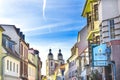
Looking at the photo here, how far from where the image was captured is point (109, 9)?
30.2 m

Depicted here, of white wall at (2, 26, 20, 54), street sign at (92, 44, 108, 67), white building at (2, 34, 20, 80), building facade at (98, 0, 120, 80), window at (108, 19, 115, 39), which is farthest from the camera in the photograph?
white wall at (2, 26, 20, 54)

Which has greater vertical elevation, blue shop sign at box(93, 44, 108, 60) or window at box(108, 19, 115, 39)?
window at box(108, 19, 115, 39)

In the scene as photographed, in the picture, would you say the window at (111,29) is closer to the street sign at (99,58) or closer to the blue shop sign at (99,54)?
the blue shop sign at (99,54)

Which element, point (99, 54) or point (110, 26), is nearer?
point (99, 54)

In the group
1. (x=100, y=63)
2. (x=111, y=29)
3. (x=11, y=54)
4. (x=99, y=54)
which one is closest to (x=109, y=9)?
(x=111, y=29)

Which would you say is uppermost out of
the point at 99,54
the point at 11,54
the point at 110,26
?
the point at 11,54

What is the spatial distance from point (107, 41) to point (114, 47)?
7.23ft

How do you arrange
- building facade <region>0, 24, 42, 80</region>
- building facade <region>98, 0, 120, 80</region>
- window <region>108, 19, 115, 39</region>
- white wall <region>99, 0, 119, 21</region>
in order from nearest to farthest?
building facade <region>98, 0, 120, 80</region> → window <region>108, 19, 115, 39</region> → white wall <region>99, 0, 119, 21</region> → building facade <region>0, 24, 42, 80</region>

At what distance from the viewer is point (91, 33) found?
37312mm

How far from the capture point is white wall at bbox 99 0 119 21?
2988 cm

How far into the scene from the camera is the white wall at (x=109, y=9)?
29875 millimetres

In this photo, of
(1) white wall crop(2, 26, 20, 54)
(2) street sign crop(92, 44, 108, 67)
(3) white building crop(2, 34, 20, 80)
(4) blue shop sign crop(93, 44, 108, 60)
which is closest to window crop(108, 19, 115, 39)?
(4) blue shop sign crop(93, 44, 108, 60)

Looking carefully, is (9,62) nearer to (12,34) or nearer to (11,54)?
(11,54)

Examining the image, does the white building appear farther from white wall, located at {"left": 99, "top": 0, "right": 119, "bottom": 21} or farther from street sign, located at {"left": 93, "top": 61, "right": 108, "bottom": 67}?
street sign, located at {"left": 93, "top": 61, "right": 108, "bottom": 67}
